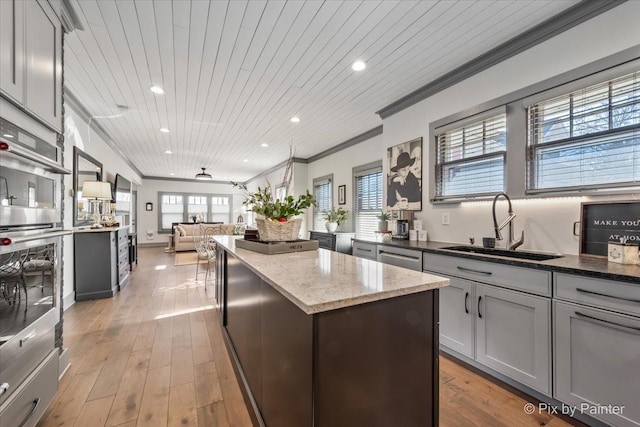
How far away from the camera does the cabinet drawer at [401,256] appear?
8.25 ft

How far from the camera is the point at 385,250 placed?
290 centimetres

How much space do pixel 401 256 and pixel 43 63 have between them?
302 cm

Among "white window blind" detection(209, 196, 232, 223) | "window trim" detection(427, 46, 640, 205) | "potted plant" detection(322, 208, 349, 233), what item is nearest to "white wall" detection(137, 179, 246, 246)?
"white window blind" detection(209, 196, 232, 223)

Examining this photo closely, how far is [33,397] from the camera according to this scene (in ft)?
4.50

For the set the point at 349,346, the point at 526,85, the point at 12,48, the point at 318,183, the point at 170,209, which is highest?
the point at 526,85

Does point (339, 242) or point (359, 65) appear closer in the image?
point (359, 65)

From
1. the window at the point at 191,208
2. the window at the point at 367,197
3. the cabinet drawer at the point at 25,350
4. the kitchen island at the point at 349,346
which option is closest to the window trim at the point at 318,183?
the window at the point at 367,197

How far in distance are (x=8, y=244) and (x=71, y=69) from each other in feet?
8.35

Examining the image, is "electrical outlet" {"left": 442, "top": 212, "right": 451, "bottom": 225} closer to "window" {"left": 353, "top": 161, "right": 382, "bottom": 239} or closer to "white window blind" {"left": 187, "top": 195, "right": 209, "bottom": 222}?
"window" {"left": 353, "top": 161, "right": 382, "bottom": 239}

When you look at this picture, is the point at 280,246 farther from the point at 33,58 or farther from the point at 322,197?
the point at 322,197

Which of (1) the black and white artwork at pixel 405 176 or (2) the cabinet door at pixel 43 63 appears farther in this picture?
(1) the black and white artwork at pixel 405 176

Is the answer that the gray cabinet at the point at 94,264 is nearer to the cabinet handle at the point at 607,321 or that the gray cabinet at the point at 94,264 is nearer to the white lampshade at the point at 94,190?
→ the white lampshade at the point at 94,190

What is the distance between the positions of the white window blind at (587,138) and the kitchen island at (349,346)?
64.6 inches

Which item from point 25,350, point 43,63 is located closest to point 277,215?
point 25,350
